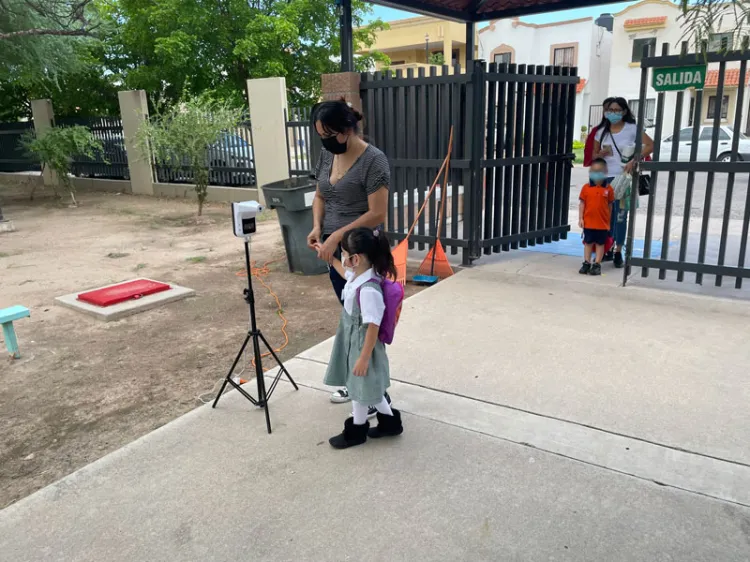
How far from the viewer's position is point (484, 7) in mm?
8242

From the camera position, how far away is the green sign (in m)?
5.10

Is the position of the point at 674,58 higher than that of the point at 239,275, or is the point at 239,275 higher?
the point at 674,58

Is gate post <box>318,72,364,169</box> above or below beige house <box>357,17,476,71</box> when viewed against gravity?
below

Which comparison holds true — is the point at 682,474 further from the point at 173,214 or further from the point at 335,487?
the point at 173,214

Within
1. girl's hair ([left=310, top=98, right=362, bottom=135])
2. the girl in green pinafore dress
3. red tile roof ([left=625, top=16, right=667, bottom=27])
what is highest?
red tile roof ([left=625, top=16, right=667, bottom=27])

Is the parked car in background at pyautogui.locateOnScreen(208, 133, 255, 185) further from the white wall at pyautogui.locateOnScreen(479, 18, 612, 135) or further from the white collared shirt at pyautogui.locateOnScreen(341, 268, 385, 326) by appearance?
the white wall at pyautogui.locateOnScreen(479, 18, 612, 135)

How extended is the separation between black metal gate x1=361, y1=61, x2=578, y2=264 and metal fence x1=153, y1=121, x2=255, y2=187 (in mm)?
6434

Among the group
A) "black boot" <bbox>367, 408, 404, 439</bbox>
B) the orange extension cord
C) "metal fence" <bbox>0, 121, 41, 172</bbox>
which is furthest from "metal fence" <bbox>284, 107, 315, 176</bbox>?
"metal fence" <bbox>0, 121, 41, 172</bbox>

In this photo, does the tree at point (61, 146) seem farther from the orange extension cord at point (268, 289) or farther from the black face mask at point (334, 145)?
the black face mask at point (334, 145)

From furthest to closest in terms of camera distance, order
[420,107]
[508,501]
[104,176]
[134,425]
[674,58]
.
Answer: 1. [104,176]
2. [420,107]
3. [674,58]
4. [134,425]
5. [508,501]

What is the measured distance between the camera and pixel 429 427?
3.43m

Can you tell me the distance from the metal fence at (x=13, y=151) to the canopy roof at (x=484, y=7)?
15772 mm

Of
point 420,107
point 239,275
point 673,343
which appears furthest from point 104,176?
point 673,343

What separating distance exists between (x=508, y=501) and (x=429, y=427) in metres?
0.77
